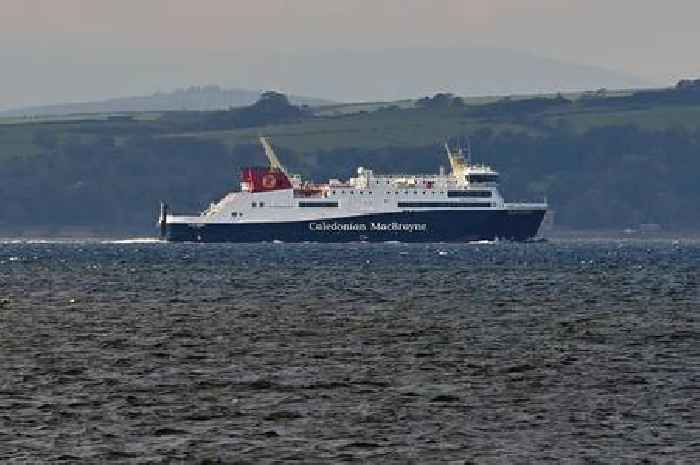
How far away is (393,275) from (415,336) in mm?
60761

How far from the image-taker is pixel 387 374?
62812 millimetres

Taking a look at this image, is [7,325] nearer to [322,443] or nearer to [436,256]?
[322,443]

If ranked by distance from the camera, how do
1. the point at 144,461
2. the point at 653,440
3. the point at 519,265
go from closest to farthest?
the point at 144,461 < the point at 653,440 < the point at 519,265

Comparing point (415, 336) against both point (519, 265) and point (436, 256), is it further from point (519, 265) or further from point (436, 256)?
point (436, 256)

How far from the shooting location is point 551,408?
178ft

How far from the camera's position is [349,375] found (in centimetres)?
6238

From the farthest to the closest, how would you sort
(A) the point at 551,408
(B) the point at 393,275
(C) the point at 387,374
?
(B) the point at 393,275 < (C) the point at 387,374 < (A) the point at 551,408

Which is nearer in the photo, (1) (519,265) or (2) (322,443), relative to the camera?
(2) (322,443)

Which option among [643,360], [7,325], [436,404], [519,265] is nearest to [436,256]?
[519,265]

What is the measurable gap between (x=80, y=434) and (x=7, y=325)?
3427cm

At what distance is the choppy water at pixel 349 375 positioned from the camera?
4825 cm

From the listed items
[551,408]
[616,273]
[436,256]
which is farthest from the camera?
[436,256]

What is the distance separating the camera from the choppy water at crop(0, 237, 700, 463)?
48250 millimetres

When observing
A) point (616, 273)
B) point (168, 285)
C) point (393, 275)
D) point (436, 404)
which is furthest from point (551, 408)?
point (616, 273)
